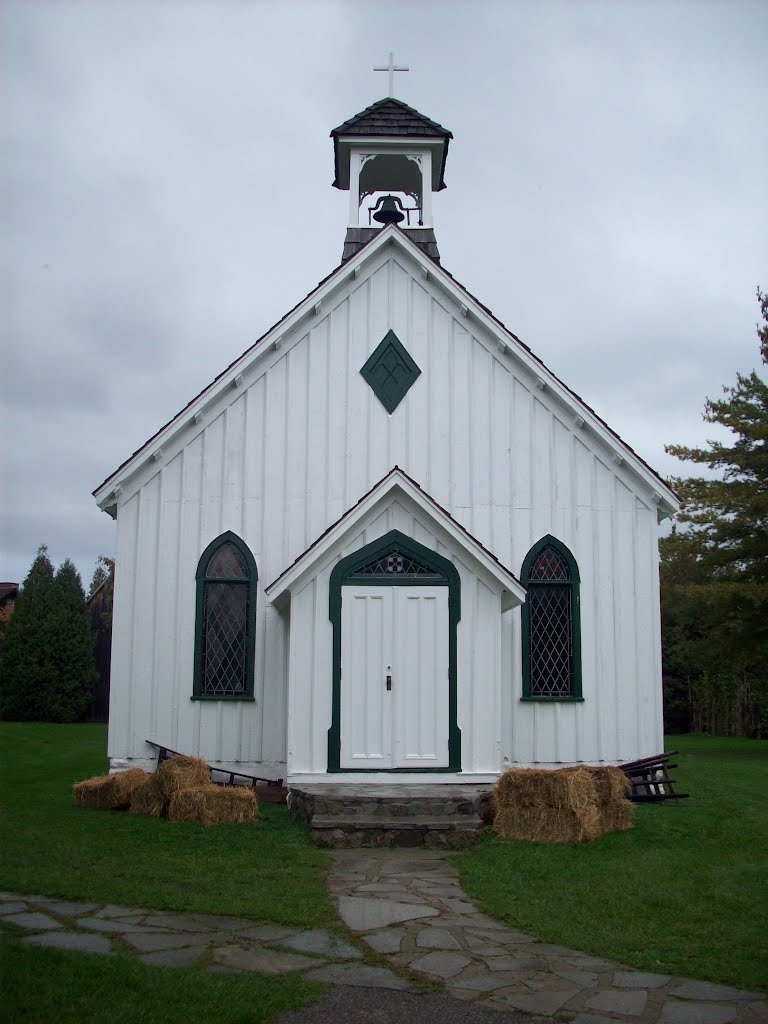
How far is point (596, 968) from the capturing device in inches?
259

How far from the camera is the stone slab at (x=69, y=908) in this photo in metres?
7.45

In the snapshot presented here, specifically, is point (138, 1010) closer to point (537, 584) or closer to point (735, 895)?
point (735, 895)

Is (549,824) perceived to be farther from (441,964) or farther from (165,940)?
(165,940)

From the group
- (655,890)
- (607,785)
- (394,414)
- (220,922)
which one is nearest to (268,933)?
(220,922)

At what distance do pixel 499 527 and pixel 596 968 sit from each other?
9.17 metres

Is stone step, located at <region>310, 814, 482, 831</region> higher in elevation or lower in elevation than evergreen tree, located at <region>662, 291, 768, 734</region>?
lower

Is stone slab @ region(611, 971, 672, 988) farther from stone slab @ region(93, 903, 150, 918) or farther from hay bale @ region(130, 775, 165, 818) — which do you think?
hay bale @ region(130, 775, 165, 818)

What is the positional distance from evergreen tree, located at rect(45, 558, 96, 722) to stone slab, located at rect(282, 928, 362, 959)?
28957 mm

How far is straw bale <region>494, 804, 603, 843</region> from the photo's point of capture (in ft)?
36.3

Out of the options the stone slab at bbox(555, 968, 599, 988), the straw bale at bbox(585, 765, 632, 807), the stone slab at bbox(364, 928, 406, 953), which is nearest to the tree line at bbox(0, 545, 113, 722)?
the straw bale at bbox(585, 765, 632, 807)

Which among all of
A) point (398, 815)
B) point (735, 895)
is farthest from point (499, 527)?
point (735, 895)

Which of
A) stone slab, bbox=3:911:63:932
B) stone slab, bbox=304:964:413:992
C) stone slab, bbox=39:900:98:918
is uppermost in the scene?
stone slab, bbox=3:911:63:932

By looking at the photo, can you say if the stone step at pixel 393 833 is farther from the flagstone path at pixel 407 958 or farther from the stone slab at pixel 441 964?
the stone slab at pixel 441 964

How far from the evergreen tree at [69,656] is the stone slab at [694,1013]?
31.1 m
